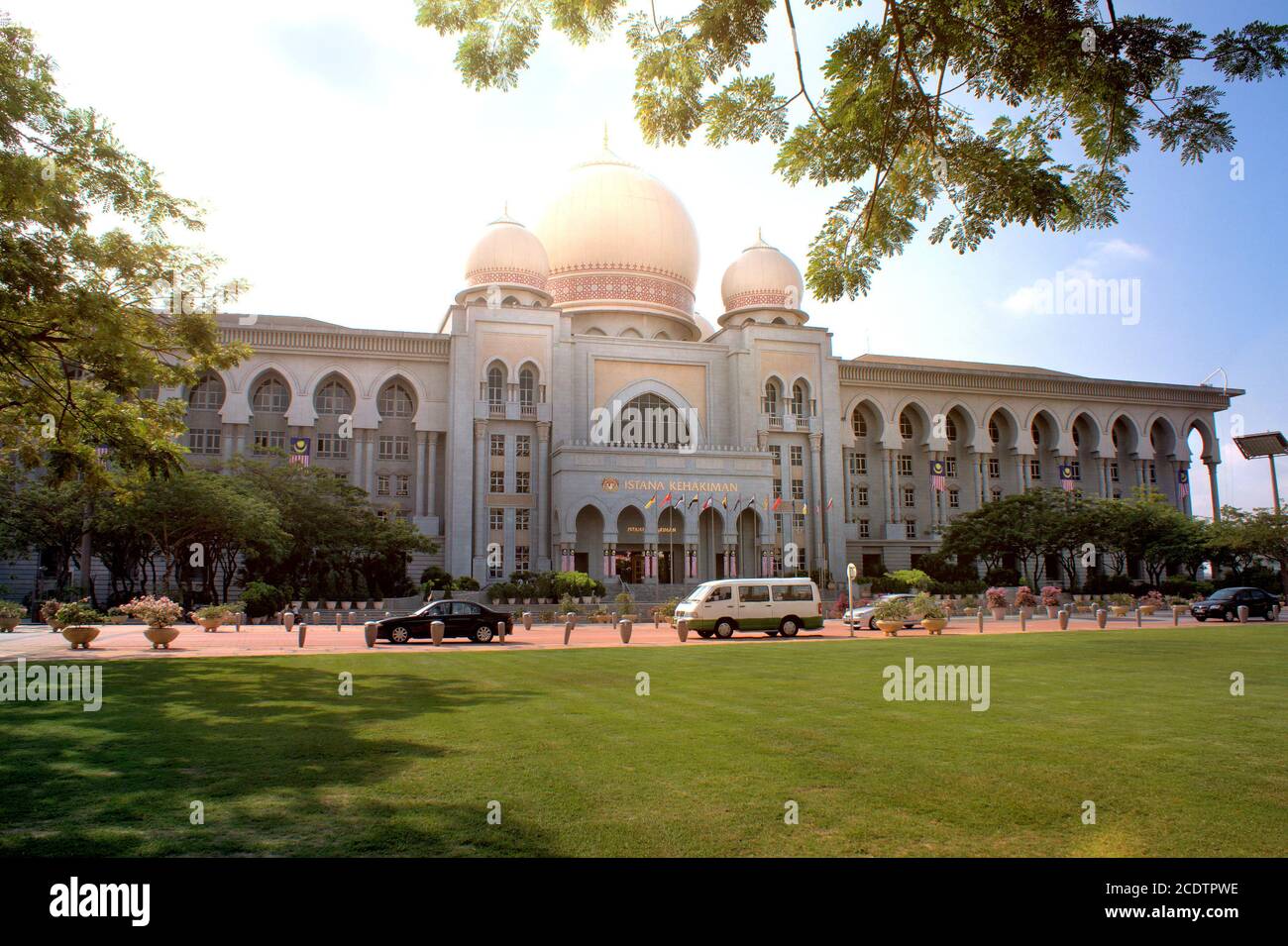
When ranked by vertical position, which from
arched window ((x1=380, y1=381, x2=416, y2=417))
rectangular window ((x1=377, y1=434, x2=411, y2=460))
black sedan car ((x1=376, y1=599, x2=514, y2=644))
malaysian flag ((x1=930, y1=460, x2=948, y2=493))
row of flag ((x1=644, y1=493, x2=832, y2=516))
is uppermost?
arched window ((x1=380, y1=381, x2=416, y2=417))

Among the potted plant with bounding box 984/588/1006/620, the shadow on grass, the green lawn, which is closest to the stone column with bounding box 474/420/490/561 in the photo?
the potted plant with bounding box 984/588/1006/620

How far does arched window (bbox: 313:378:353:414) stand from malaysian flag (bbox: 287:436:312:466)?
7.75ft

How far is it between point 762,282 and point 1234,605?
3139 cm

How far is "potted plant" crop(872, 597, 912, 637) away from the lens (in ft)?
82.9

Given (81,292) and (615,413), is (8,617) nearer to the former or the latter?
(81,292)

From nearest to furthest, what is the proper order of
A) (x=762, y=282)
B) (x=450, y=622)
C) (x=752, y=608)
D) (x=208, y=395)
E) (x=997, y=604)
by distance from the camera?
(x=450, y=622) → (x=752, y=608) → (x=997, y=604) → (x=208, y=395) → (x=762, y=282)

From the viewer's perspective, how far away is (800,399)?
53750 millimetres

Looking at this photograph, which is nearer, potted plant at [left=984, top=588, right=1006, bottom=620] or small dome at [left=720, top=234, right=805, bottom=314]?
potted plant at [left=984, top=588, right=1006, bottom=620]

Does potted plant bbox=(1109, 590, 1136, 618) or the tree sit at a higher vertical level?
the tree

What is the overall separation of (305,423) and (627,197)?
21735 millimetres

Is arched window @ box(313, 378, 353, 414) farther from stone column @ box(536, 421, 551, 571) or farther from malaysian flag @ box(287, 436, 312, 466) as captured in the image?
stone column @ box(536, 421, 551, 571)

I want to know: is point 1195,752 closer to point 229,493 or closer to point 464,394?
point 229,493

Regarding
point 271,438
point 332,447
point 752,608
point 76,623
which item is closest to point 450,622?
point 752,608
